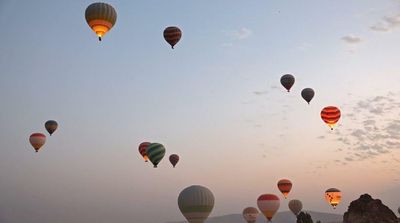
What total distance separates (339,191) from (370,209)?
70.5 feet

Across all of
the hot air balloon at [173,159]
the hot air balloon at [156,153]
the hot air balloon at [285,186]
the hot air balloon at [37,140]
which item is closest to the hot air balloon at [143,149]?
the hot air balloon at [173,159]

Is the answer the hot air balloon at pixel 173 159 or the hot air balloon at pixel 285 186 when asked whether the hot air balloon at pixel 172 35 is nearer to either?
the hot air balloon at pixel 173 159

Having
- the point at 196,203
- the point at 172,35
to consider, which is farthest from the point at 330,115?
the point at 172,35

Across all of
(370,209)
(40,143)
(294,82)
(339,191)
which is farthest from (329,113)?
(40,143)

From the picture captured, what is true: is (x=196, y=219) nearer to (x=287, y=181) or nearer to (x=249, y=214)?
(x=287, y=181)

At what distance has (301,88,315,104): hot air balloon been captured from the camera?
198 ft

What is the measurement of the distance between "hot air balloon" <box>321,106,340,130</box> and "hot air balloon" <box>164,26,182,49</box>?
19943 mm

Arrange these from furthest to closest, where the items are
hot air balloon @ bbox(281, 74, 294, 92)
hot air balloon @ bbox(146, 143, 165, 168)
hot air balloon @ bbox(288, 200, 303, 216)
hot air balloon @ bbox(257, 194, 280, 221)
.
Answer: hot air balloon @ bbox(288, 200, 303, 216) → hot air balloon @ bbox(257, 194, 280, 221) → hot air balloon @ bbox(281, 74, 294, 92) → hot air balloon @ bbox(146, 143, 165, 168)

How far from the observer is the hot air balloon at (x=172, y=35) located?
54250 millimetres

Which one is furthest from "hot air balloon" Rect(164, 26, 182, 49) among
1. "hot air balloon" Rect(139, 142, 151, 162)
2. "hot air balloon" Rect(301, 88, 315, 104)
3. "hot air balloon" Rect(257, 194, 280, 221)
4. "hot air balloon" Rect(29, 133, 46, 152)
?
"hot air balloon" Rect(29, 133, 46, 152)

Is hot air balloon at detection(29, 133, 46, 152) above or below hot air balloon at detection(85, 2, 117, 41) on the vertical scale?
above

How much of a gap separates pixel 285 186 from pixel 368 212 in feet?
67.8

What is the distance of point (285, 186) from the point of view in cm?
6888

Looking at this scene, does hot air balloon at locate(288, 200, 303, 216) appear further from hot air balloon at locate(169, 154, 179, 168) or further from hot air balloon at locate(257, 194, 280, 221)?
hot air balloon at locate(169, 154, 179, 168)
